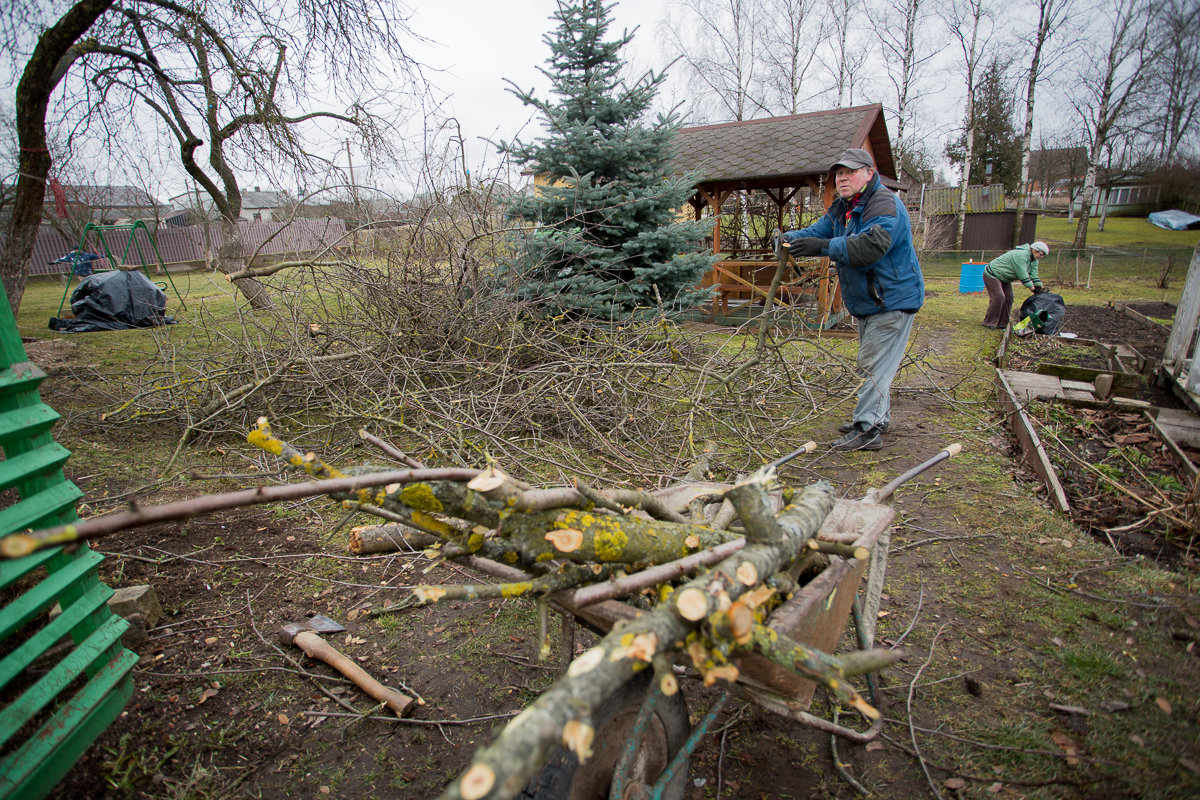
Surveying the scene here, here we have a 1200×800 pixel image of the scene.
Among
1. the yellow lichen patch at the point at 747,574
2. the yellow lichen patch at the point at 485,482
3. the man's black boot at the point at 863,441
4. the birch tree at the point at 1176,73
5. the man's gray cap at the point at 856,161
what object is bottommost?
the man's black boot at the point at 863,441

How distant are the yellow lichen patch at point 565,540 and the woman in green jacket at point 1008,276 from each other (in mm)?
9782

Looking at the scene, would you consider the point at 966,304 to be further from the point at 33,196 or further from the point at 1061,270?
the point at 33,196

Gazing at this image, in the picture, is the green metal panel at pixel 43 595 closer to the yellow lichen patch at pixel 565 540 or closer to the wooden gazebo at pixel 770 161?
the yellow lichen patch at pixel 565 540

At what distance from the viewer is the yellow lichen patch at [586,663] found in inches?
39.4

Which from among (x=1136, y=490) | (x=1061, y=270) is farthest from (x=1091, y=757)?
(x=1061, y=270)

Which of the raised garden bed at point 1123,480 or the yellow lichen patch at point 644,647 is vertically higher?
the yellow lichen patch at point 644,647

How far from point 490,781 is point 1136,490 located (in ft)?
16.0

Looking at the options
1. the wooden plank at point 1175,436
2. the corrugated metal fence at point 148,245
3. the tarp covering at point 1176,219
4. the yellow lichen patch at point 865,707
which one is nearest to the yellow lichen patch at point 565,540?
the yellow lichen patch at point 865,707

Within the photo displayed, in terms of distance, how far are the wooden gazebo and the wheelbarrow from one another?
761 centimetres

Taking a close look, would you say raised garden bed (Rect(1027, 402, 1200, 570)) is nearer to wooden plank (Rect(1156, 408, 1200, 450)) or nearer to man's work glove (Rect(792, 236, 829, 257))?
wooden plank (Rect(1156, 408, 1200, 450))

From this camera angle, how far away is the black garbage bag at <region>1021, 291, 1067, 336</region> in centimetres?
863

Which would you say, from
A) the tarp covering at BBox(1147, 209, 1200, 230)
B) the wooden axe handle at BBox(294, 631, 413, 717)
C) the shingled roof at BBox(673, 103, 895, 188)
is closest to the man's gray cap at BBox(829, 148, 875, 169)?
the tarp covering at BBox(1147, 209, 1200, 230)

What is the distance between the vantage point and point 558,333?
5133 millimetres

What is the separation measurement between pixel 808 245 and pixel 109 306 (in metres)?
11.5
